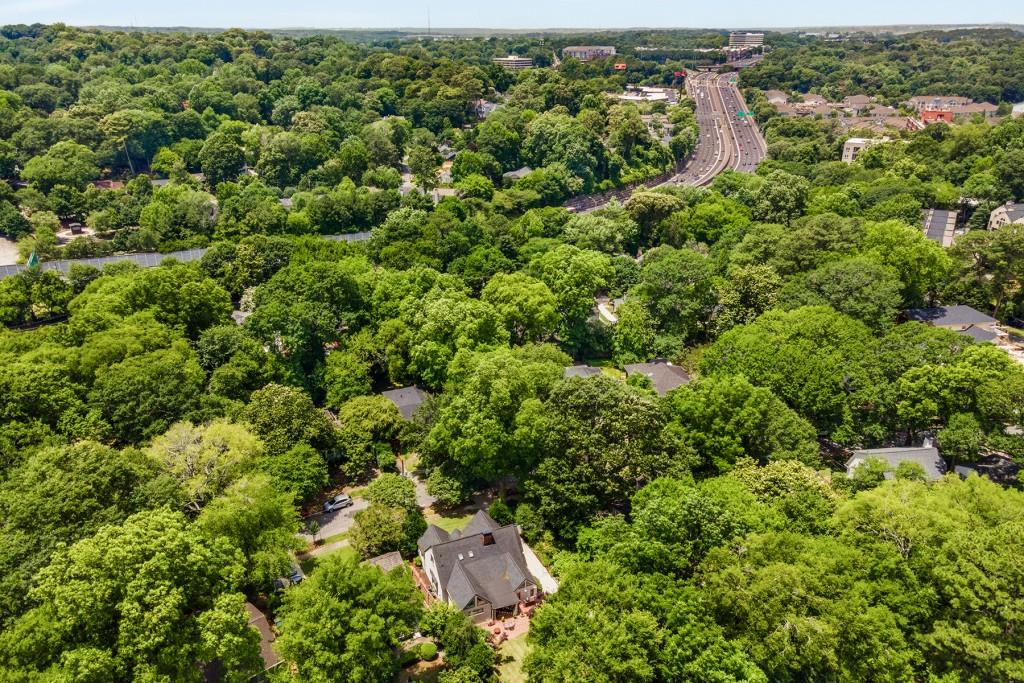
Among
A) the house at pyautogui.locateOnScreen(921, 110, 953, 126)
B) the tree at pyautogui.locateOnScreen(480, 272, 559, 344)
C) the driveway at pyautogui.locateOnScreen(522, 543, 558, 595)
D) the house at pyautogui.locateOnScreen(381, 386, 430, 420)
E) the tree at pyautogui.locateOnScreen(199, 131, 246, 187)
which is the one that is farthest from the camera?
the house at pyautogui.locateOnScreen(921, 110, 953, 126)

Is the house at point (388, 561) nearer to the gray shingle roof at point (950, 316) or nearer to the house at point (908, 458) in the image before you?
the house at point (908, 458)

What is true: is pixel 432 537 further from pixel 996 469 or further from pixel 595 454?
pixel 996 469

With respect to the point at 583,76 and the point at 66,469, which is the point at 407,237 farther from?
the point at 583,76

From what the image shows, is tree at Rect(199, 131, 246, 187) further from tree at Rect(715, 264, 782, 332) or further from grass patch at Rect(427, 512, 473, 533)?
tree at Rect(715, 264, 782, 332)

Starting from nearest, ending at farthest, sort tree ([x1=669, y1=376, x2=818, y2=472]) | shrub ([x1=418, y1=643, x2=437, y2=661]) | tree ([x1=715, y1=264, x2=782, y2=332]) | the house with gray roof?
shrub ([x1=418, y1=643, x2=437, y2=661])
tree ([x1=669, y1=376, x2=818, y2=472])
tree ([x1=715, y1=264, x2=782, y2=332])
the house with gray roof

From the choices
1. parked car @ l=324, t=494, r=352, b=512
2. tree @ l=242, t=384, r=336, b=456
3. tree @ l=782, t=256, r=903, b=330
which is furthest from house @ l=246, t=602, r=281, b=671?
tree @ l=782, t=256, r=903, b=330

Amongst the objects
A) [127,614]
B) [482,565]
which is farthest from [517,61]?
[127,614]
